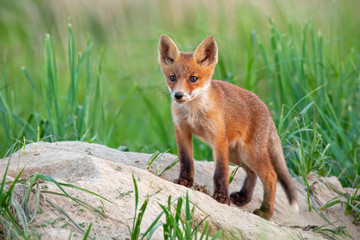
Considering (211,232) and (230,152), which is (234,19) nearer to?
(230,152)

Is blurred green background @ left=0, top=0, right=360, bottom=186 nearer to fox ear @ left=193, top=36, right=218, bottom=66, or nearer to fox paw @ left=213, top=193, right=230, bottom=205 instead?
fox ear @ left=193, top=36, right=218, bottom=66

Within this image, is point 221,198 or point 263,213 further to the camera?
point 263,213

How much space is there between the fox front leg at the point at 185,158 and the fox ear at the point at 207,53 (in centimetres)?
64

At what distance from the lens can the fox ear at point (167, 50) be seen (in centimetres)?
450

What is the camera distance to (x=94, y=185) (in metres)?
3.08

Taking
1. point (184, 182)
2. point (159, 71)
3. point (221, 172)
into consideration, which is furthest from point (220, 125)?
point (159, 71)

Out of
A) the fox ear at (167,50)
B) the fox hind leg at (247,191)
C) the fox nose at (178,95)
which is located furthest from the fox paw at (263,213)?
the fox ear at (167,50)

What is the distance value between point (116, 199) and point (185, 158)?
53.9 inches

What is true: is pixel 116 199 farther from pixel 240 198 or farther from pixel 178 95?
pixel 240 198

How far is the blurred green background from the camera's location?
5.45 m

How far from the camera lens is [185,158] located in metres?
4.32

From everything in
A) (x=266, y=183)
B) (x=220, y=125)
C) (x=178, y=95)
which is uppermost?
(x=178, y=95)

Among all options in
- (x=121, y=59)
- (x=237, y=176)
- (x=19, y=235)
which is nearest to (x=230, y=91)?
(x=237, y=176)

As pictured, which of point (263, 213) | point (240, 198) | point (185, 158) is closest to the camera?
point (185, 158)
